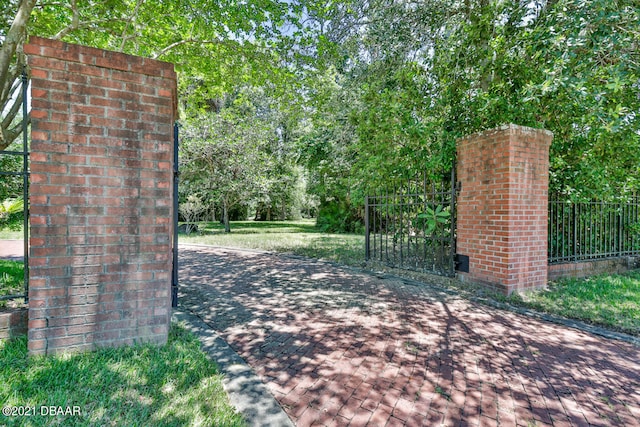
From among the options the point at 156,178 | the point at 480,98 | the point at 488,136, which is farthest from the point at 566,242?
the point at 156,178

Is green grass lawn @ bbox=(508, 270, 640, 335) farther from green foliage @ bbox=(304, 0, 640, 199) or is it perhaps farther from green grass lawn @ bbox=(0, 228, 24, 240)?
green grass lawn @ bbox=(0, 228, 24, 240)

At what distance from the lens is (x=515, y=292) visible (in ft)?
15.1

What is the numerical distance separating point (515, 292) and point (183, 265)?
6.46 meters

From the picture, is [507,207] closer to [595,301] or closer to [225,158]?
[595,301]

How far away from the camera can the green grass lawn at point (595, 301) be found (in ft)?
12.0

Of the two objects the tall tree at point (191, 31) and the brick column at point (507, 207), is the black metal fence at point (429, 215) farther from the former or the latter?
the tall tree at point (191, 31)

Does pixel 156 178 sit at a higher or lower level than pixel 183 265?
higher

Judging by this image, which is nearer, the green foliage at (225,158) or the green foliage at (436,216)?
the green foliage at (436,216)

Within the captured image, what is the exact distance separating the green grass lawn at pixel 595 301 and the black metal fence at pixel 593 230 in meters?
0.58

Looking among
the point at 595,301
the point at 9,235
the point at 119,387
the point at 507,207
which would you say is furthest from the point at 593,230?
the point at 9,235

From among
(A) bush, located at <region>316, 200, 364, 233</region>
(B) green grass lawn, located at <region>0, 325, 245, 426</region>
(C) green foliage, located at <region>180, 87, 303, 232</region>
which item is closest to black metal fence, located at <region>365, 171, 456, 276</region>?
(B) green grass lawn, located at <region>0, 325, 245, 426</region>

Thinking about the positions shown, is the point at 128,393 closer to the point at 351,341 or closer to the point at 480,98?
the point at 351,341

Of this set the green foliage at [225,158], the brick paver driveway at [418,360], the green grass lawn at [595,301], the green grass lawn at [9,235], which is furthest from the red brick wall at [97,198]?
the green grass lawn at [9,235]

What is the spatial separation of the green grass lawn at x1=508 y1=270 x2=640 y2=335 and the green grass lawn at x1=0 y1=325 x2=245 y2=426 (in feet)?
13.5
